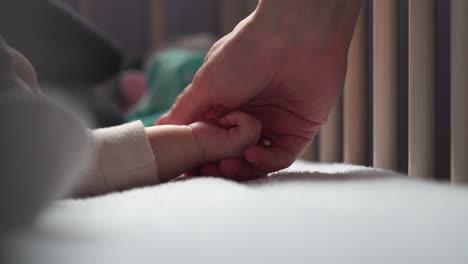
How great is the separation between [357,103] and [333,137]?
0.39ft

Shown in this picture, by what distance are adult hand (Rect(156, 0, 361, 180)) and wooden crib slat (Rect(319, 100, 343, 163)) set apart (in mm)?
253

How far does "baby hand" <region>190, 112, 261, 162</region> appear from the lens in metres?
0.53

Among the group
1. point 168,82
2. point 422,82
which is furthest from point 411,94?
point 168,82

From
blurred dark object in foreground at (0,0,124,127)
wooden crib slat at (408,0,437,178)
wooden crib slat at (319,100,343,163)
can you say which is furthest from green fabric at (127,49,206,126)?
wooden crib slat at (408,0,437,178)

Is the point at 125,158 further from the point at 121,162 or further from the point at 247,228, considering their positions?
the point at 247,228

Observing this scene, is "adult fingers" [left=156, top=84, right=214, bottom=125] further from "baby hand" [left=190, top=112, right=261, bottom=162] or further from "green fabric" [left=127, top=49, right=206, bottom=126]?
"green fabric" [left=127, top=49, right=206, bottom=126]

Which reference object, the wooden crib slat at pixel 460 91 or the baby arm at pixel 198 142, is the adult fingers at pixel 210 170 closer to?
the baby arm at pixel 198 142

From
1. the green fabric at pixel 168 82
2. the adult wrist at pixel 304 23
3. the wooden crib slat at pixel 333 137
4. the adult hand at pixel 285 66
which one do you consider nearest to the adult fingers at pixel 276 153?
the adult hand at pixel 285 66

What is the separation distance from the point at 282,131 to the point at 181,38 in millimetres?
1263

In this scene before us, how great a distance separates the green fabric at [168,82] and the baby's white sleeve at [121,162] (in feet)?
3.07

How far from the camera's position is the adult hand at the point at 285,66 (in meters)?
0.56

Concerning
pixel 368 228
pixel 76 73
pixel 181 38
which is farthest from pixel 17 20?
pixel 181 38

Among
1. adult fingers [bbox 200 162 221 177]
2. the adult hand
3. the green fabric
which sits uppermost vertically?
the adult hand

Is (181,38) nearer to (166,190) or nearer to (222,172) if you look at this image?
(222,172)
